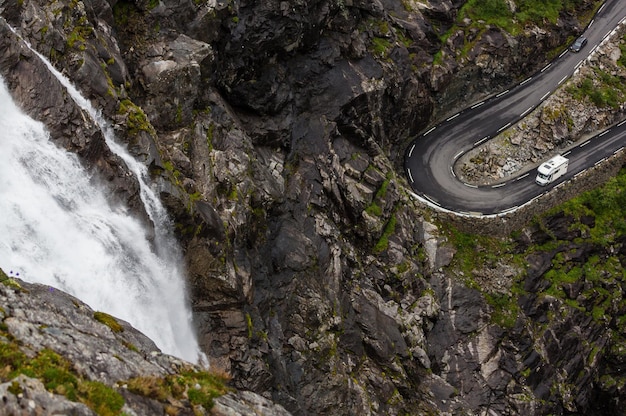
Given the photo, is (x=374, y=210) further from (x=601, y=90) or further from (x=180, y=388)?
(x=601, y=90)

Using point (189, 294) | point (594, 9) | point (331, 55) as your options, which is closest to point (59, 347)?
point (189, 294)

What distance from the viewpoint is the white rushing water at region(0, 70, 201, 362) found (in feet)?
93.4

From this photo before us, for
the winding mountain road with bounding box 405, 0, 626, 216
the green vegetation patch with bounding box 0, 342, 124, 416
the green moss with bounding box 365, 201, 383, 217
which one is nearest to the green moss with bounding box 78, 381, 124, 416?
the green vegetation patch with bounding box 0, 342, 124, 416

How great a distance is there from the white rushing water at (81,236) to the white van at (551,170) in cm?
4710

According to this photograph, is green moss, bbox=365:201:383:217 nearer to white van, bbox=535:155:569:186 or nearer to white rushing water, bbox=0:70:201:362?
white van, bbox=535:155:569:186

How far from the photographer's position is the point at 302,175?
2109 inches

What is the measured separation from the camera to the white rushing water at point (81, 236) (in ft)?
93.4

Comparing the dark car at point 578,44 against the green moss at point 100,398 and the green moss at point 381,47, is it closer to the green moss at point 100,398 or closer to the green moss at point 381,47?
the green moss at point 381,47

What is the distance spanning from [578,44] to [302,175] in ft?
168

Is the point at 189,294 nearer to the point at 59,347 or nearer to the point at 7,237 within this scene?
the point at 7,237

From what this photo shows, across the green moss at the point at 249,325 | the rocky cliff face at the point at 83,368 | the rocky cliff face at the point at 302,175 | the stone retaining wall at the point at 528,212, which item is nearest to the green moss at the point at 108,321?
the rocky cliff face at the point at 83,368

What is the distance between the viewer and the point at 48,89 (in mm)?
32312

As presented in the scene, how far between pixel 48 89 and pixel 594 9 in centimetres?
8057

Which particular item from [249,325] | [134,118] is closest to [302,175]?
[249,325]
